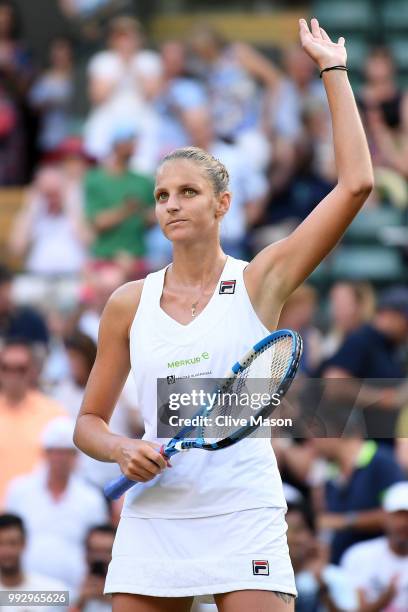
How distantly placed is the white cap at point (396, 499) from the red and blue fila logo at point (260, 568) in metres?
3.16

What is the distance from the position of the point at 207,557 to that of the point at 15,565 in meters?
2.91

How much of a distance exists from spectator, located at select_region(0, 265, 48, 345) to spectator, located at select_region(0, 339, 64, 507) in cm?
121

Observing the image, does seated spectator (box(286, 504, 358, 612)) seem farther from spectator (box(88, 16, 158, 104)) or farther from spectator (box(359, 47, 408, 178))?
spectator (box(88, 16, 158, 104))

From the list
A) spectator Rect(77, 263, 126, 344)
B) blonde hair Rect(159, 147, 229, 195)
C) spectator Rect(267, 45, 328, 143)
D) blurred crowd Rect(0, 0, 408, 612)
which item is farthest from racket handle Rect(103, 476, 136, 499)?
spectator Rect(267, 45, 328, 143)

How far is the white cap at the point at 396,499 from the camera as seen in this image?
7137mm

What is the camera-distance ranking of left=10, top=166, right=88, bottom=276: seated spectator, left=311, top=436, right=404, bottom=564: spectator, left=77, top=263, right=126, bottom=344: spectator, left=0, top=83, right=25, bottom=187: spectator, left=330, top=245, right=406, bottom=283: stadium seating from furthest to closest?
left=0, top=83, right=25, bottom=187: spectator → left=330, top=245, right=406, bottom=283: stadium seating → left=10, top=166, right=88, bottom=276: seated spectator → left=77, top=263, right=126, bottom=344: spectator → left=311, top=436, right=404, bottom=564: spectator

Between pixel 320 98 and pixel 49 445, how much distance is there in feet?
18.2

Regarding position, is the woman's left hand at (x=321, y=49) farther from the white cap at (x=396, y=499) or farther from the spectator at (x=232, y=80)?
the spectator at (x=232, y=80)

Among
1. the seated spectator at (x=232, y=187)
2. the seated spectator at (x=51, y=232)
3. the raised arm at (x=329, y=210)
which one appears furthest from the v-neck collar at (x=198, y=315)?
the seated spectator at (x=51, y=232)

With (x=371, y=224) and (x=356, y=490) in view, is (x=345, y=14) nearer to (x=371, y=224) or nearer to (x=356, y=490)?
(x=371, y=224)

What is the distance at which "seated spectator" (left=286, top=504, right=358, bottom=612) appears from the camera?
7043 millimetres

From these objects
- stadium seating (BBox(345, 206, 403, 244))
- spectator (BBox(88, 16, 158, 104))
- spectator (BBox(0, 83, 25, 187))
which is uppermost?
spectator (BBox(88, 16, 158, 104))

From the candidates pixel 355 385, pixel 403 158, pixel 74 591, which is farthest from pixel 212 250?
pixel 403 158

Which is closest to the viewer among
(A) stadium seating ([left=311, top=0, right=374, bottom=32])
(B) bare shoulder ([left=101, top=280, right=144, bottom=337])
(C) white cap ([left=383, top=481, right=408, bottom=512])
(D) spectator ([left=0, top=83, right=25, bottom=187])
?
(B) bare shoulder ([left=101, top=280, right=144, bottom=337])
